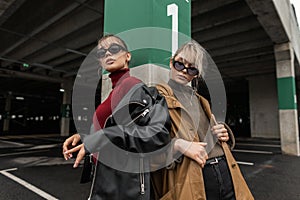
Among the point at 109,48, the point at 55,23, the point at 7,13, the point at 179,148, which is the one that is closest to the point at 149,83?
the point at 109,48

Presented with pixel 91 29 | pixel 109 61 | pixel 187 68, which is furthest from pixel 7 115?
pixel 187 68

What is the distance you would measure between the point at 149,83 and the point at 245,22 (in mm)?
6286

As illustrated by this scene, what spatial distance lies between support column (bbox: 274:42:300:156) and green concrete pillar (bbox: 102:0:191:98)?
22.9 feet

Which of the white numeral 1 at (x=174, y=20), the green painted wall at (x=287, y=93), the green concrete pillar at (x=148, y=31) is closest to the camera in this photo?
the green concrete pillar at (x=148, y=31)

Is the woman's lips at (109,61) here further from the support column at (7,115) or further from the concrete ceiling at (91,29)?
the support column at (7,115)

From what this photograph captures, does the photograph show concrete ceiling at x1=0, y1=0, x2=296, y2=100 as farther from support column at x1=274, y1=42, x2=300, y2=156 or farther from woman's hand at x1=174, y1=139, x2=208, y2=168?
woman's hand at x1=174, y1=139, x2=208, y2=168

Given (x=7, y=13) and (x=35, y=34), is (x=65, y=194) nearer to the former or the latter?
(x=7, y=13)

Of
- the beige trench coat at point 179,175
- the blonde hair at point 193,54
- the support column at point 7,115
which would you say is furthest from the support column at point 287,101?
the support column at point 7,115

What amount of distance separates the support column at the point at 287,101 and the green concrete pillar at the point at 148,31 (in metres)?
6.99

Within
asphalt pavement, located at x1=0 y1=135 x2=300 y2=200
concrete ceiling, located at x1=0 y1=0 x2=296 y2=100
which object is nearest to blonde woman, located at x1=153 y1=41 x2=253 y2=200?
asphalt pavement, located at x1=0 y1=135 x2=300 y2=200

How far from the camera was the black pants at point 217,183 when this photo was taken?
1.02 meters

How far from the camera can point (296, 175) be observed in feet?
13.4

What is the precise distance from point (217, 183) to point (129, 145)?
588mm

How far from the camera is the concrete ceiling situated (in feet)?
18.0
